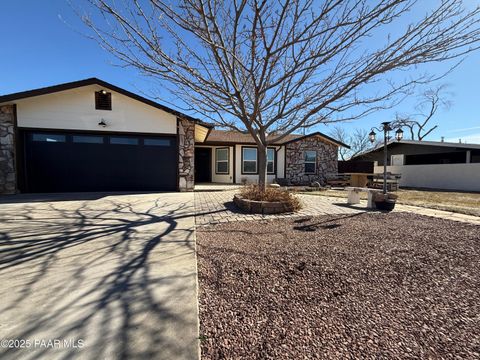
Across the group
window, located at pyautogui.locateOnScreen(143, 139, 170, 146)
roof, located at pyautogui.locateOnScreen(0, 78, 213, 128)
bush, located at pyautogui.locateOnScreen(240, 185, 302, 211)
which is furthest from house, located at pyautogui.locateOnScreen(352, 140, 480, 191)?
roof, located at pyautogui.locateOnScreen(0, 78, 213, 128)

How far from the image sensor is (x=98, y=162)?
9352 mm

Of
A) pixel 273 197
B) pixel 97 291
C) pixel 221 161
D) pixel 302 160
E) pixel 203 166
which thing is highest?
pixel 302 160

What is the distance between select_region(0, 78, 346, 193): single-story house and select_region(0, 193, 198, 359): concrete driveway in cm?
506

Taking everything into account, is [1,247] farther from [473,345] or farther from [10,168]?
[10,168]

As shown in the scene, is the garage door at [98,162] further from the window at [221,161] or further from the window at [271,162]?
the window at [271,162]

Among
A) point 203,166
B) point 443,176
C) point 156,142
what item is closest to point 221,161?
point 203,166

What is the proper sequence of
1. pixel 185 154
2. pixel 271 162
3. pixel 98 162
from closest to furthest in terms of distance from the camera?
pixel 98 162, pixel 185 154, pixel 271 162

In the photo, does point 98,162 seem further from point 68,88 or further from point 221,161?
point 221,161

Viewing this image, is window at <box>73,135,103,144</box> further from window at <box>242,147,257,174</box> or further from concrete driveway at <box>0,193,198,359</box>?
window at <box>242,147,257,174</box>

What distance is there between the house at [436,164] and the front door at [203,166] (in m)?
14.1

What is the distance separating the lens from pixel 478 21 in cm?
416

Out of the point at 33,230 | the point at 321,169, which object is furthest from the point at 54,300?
the point at 321,169

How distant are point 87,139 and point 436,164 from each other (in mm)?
21276

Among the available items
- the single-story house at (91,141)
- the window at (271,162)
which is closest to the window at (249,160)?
the window at (271,162)
